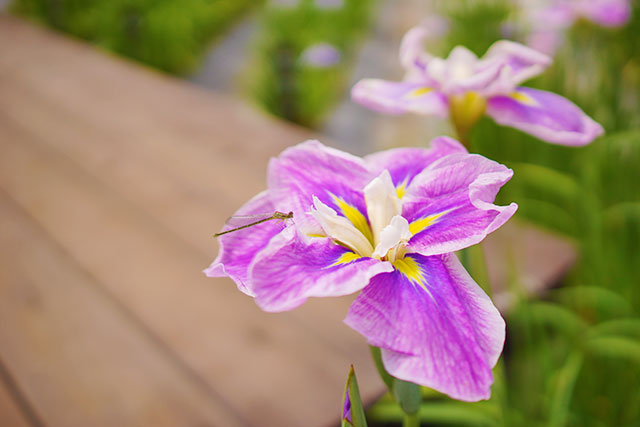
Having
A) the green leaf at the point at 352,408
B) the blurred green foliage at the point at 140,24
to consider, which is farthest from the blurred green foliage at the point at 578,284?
the blurred green foliage at the point at 140,24

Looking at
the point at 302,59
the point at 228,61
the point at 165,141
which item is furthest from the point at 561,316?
the point at 228,61

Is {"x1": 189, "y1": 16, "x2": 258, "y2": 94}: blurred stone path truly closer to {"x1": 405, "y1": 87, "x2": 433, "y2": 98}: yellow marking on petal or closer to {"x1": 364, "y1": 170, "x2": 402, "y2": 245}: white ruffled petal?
{"x1": 405, "y1": 87, "x2": 433, "y2": 98}: yellow marking on petal

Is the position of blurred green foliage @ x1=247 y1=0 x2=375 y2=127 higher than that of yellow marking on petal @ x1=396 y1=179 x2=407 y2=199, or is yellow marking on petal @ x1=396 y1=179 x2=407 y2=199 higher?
yellow marking on petal @ x1=396 y1=179 x2=407 y2=199

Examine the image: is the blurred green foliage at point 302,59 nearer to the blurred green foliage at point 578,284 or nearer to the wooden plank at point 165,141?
the wooden plank at point 165,141

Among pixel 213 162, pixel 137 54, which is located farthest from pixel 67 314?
pixel 137 54

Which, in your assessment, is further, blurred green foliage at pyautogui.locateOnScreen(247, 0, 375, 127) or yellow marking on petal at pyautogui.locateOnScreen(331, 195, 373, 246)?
blurred green foliage at pyautogui.locateOnScreen(247, 0, 375, 127)

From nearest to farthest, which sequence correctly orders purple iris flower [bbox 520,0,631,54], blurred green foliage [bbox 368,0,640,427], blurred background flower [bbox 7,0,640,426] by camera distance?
blurred green foliage [bbox 368,0,640,427], blurred background flower [bbox 7,0,640,426], purple iris flower [bbox 520,0,631,54]

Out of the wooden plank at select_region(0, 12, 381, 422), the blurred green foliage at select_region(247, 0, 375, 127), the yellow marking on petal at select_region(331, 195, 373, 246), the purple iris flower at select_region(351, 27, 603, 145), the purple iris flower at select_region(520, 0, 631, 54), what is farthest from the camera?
the blurred green foliage at select_region(247, 0, 375, 127)

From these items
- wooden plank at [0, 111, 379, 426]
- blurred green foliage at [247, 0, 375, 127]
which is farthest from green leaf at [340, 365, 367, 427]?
blurred green foliage at [247, 0, 375, 127]
